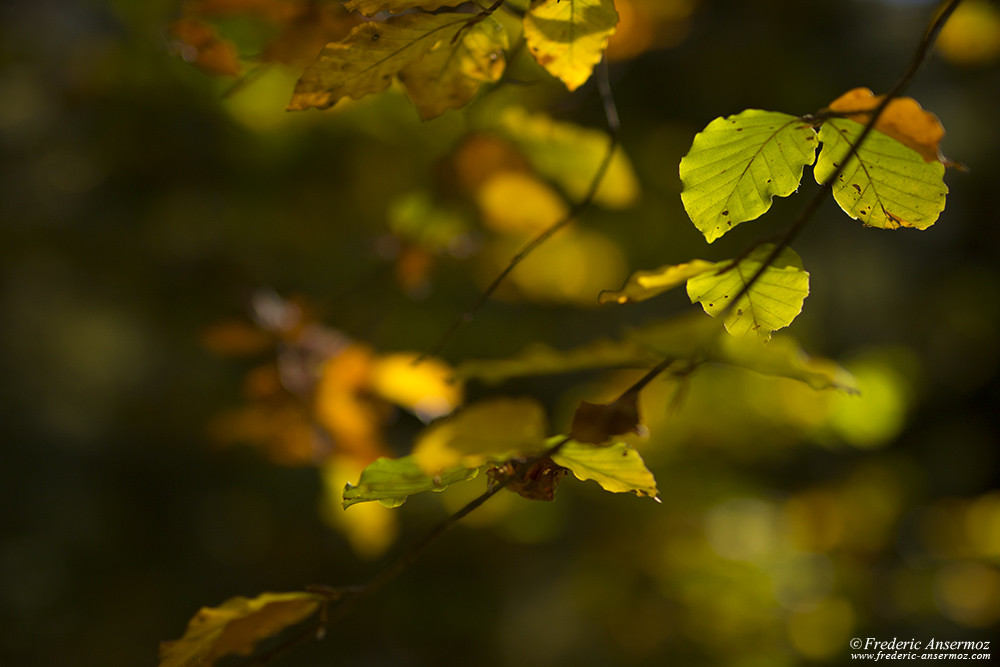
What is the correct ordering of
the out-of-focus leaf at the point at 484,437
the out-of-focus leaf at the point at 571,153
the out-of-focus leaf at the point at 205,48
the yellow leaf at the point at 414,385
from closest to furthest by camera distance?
the out-of-focus leaf at the point at 484,437
the out-of-focus leaf at the point at 205,48
the out-of-focus leaf at the point at 571,153
the yellow leaf at the point at 414,385

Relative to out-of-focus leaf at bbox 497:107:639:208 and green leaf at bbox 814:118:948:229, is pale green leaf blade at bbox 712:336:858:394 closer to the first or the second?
green leaf at bbox 814:118:948:229

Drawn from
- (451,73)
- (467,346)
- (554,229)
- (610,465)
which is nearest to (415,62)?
(451,73)

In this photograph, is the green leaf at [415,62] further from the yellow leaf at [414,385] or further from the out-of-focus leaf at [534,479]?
the yellow leaf at [414,385]

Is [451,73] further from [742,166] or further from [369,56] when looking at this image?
[742,166]

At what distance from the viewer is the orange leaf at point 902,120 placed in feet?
0.98

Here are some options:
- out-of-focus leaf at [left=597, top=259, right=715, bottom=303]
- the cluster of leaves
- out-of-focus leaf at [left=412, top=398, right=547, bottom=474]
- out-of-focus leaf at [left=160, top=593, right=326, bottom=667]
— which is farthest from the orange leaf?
out-of-focus leaf at [left=160, top=593, right=326, bottom=667]

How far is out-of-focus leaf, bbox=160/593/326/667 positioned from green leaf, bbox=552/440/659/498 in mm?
191

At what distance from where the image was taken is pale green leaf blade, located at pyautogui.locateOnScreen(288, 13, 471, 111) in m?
0.32

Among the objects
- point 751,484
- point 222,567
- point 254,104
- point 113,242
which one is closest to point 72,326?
point 222,567

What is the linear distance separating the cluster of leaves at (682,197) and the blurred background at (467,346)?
0.17 meters

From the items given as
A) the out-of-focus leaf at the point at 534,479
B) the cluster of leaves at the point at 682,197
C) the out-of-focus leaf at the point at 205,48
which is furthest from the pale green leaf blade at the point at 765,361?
the out-of-focus leaf at the point at 205,48

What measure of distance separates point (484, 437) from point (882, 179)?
25cm

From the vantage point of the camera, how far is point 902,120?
306mm

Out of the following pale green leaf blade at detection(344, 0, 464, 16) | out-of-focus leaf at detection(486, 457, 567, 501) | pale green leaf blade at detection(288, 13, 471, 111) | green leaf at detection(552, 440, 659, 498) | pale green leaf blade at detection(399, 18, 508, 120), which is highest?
pale green leaf blade at detection(344, 0, 464, 16)
